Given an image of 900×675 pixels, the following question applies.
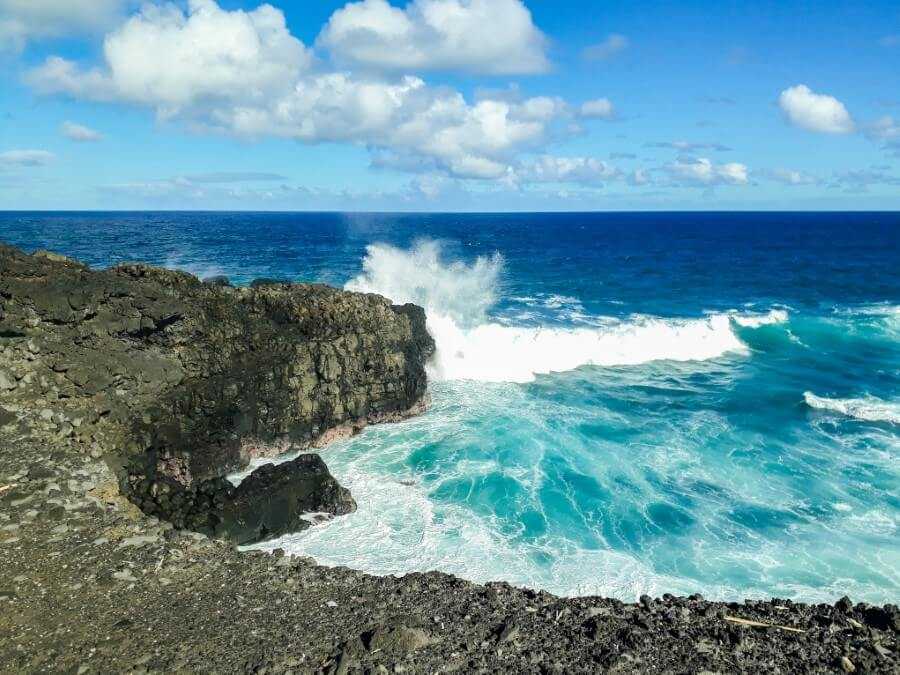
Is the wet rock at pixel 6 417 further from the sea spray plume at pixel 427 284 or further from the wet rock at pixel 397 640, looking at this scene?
the sea spray plume at pixel 427 284

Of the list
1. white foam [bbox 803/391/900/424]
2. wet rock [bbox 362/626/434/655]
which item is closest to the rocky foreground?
wet rock [bbox 362/626/434/655]

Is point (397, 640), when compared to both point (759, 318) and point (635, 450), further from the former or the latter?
point (759, 318)

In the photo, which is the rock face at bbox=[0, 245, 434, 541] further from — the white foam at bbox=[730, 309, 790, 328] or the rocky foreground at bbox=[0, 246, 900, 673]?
the white foam at bbox=[730, 309, 790, 328]

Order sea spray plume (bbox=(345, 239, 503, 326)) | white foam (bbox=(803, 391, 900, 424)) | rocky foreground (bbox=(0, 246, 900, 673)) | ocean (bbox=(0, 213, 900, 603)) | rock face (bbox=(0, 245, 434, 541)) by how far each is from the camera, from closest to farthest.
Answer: rocky foreground (bbox=(0, 246, 900, 673)), ocean (bbox=(0, 213, 900, 603)), rock face (bbox=(0, 245, 434, 541)), white foam (bbox=(803, 391, 900, 424)), sea spray plume (bbox=(345, 239, 503, 326))

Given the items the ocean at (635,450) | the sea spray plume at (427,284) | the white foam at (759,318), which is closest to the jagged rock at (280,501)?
the ocean at (635,450)

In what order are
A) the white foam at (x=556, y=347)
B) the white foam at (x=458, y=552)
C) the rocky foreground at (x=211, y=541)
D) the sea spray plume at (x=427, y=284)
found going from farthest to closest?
the sea spray plume at (x=427, y=284)
the white foam at (x=556, y=347)
the white foam at (x=458, y=552)
the rocky foreground at (x=211, y=541)

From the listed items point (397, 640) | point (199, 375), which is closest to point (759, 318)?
point (199, 375)
